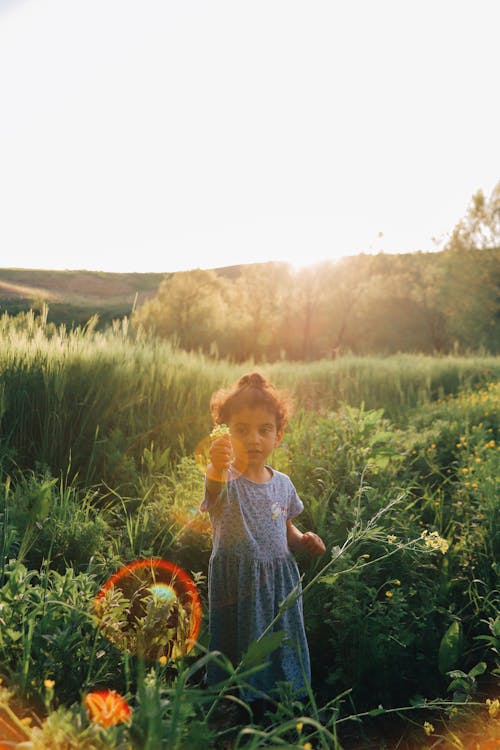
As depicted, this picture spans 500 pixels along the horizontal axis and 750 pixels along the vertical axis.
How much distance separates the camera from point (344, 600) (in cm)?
299

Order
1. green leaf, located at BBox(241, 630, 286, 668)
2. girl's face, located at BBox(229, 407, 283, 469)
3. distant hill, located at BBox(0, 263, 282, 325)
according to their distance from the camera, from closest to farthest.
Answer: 1. green leaf, located at BBox(241, 630, 286, 668)
2. girl's face, located at BBox(229, 407, 283, 469)
3. distant hill, located at BBox(0, 263, 282, 325)

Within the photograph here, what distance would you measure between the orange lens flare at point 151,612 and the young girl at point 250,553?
0.57 ft

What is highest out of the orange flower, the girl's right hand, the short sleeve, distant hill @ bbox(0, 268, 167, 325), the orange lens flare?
distant hill @ bbox(0, 268, 167, 325)

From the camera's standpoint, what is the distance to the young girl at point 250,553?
2.57 m

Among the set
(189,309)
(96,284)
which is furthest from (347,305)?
(96,284)

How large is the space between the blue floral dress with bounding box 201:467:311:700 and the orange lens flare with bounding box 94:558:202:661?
0.18 metres

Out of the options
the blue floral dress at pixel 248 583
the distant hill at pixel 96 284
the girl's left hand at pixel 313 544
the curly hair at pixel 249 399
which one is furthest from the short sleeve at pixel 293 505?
the distant hill at pixel 96 284

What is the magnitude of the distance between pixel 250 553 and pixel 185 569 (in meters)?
1.04

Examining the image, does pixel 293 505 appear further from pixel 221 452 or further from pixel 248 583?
pixel 221 452

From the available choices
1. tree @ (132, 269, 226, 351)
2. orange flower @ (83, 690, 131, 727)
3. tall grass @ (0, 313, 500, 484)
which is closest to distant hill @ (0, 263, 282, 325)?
tree @ (132, 269, 226, 351)

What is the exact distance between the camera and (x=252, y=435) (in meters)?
2.70

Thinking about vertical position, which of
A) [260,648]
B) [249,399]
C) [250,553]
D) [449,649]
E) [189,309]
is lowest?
[449,649]

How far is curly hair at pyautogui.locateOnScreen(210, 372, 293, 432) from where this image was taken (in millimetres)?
2727

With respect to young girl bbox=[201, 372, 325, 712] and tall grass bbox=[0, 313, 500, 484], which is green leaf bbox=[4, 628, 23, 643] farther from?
tall grass bbox=[0, 313, 500, 484]
